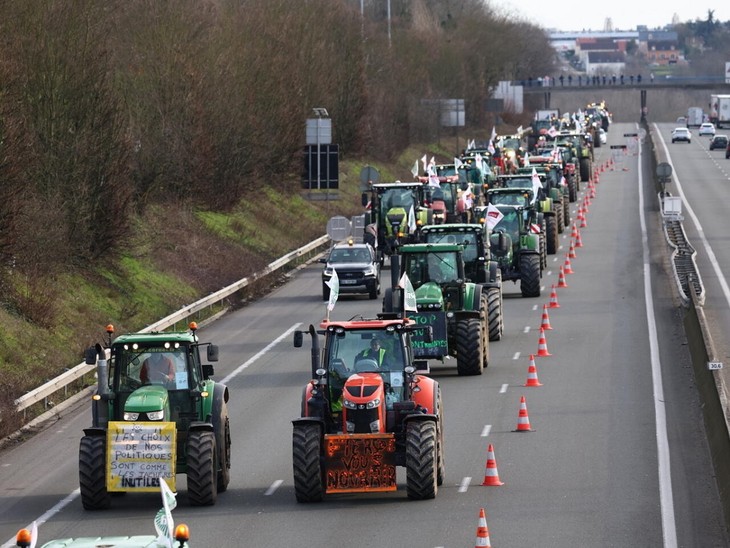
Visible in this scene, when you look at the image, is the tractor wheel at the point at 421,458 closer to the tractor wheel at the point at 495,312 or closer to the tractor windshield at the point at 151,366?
the tractor windshield at the point at 151,366

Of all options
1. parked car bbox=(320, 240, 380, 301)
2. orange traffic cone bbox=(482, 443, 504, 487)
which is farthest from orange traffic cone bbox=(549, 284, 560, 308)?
orange traffic cone bbox=(482, 443, 504, 487)

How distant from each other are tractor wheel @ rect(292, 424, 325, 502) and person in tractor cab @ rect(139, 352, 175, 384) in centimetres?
168

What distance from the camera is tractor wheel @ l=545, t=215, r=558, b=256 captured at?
55.8m

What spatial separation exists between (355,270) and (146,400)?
25186 millimetres

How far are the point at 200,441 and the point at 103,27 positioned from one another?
23.8m

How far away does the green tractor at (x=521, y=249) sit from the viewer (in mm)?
44344

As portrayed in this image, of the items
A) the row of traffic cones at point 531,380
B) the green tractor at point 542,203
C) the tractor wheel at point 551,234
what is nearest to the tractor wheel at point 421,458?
the row of traffic cones at point 531,380

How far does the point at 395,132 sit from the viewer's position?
98.3m

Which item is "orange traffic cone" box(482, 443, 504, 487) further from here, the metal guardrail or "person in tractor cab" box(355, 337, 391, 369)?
the metal guardrail

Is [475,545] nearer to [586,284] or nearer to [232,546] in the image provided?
[232,546]

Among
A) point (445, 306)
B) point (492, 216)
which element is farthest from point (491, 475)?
point (492, 216)

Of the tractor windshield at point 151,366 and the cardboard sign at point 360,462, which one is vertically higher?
the tractor windshield at point 151,366

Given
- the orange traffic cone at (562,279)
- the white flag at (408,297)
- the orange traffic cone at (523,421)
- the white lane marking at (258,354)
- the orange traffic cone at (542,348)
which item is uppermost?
the white flag at (408,297)

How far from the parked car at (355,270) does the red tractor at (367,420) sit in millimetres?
23118
